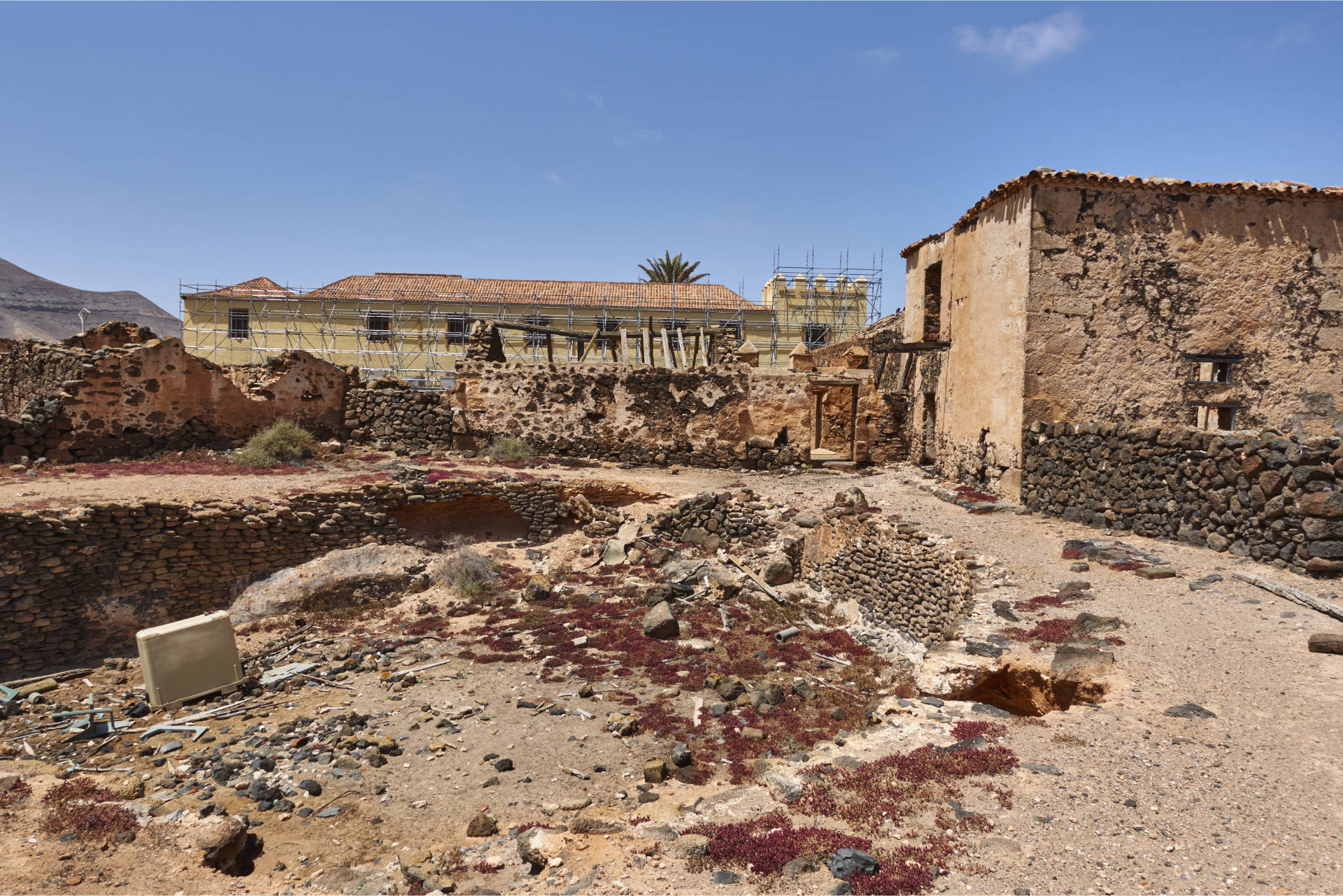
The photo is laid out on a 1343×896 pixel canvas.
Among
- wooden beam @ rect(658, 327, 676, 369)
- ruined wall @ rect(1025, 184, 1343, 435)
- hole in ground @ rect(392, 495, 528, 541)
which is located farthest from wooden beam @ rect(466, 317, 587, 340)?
ruined wall @ rect(1025, 184, 1343, 435)

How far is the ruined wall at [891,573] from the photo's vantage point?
→ 10.5 meters

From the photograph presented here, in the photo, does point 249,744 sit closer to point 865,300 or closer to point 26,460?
point 26,460

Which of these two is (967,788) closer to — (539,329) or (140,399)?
(539,329)

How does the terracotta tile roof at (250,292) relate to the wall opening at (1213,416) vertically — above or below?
above

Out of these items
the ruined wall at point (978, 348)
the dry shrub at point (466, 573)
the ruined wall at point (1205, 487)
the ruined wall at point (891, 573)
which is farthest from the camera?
the ruined wall at point (978, 348)

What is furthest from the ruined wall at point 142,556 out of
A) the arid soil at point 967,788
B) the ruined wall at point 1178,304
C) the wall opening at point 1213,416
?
the wall opening at point 1213,416

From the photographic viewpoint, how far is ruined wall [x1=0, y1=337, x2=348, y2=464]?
51.6 feet

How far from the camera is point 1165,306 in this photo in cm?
1433

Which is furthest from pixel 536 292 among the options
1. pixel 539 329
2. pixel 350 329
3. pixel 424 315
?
pixel 539 329

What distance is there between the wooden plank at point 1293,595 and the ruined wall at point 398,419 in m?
17.2

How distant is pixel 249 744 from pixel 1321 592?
12.6m

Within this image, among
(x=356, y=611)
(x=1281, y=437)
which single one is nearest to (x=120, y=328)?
(x=356, y=611)

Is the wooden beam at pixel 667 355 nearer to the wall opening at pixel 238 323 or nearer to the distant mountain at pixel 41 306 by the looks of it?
the wall opening at pixel 238 323

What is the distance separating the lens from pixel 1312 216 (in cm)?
1440
